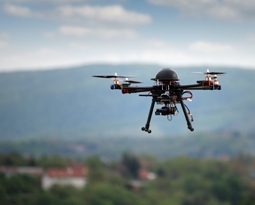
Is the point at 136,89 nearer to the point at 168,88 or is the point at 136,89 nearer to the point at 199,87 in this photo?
the point at 168,88

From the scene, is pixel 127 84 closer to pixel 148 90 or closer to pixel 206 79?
pixel 148 90

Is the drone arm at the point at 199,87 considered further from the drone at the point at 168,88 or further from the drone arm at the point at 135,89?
the drone arm at the point at 135,89

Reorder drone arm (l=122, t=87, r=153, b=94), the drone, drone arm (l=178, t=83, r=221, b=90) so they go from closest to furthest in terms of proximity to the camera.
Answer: drone arm (l=178, t=83, r=221, b=90), the drone, drone arm (l=122, t=87, r=153, b=94)

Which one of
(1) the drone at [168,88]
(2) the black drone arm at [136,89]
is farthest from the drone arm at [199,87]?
(2) the black drone arm at [136,89]

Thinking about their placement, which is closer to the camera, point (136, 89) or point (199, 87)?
point (199, 87)

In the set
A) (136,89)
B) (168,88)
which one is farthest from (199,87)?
(136,89)

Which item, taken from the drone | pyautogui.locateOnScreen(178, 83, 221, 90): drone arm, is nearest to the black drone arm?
the drone

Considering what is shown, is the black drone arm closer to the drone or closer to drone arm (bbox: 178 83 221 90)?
the drone

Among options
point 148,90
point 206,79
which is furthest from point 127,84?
point 206,79
